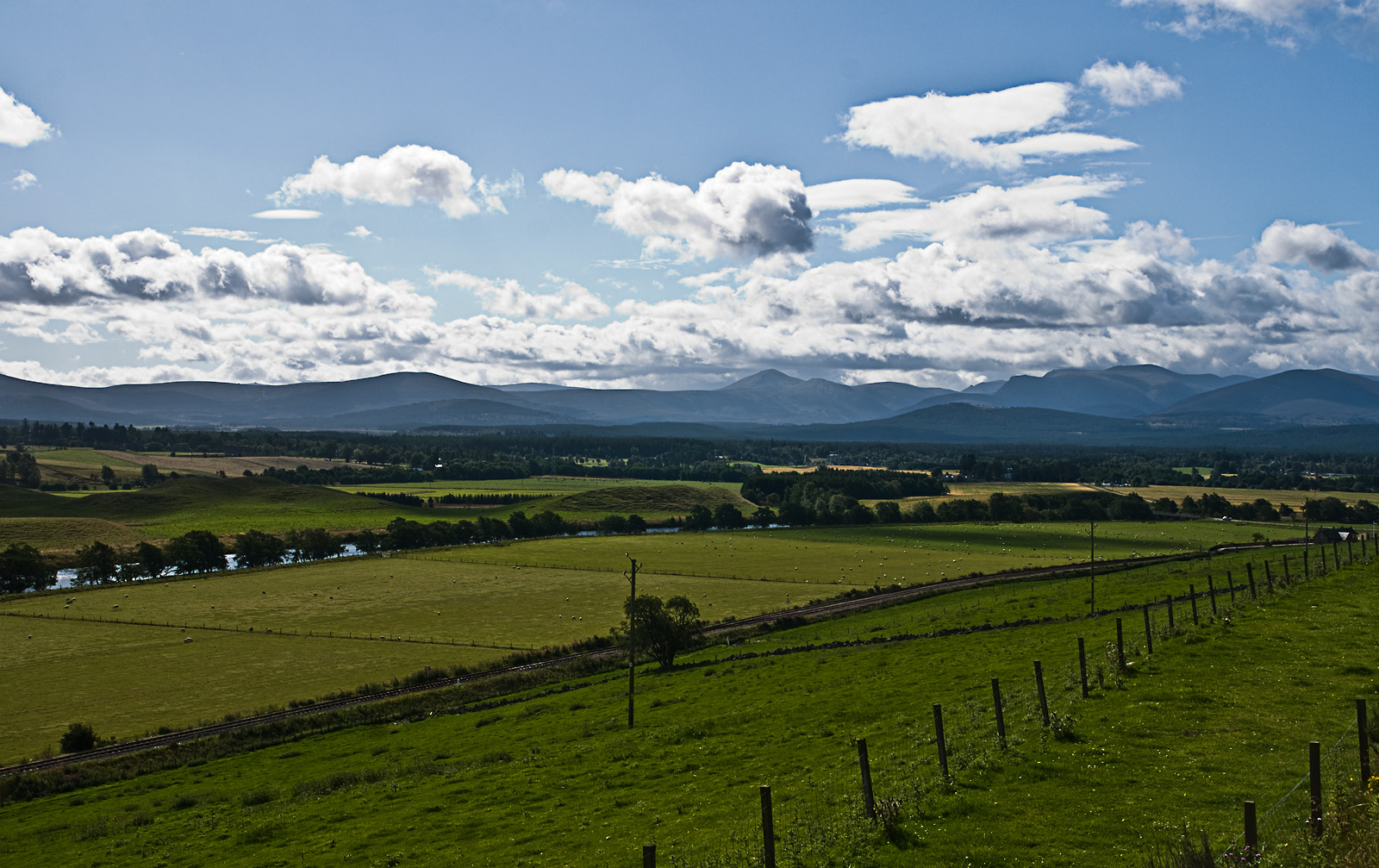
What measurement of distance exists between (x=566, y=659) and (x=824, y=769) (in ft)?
145

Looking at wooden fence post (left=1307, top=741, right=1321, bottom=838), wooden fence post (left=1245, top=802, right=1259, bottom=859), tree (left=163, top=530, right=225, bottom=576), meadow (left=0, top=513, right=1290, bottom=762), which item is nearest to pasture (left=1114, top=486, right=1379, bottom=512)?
meadow (left=0, top=513, right=1290, bottom=762)

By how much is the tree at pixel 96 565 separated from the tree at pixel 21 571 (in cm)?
419

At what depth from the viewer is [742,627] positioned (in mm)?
73312

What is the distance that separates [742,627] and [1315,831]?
6187cm

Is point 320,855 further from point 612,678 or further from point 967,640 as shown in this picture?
point 967,640

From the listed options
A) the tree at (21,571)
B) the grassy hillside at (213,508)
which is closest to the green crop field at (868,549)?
the tree at (21,571)

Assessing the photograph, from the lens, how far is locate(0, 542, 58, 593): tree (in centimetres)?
10481

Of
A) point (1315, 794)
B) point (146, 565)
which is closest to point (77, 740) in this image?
point (1315, 794)

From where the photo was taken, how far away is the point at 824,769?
23828 millimetres

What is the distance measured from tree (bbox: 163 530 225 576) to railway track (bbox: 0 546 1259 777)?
78.5m

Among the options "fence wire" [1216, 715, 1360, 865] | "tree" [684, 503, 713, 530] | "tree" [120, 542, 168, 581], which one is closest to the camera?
"fence wire" [1216, 715, 1360, 865]

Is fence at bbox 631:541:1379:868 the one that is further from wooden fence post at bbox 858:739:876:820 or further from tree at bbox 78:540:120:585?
tree at bbox 78:540:120:585

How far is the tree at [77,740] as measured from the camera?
45.9 metres

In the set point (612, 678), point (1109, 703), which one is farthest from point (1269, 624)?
point (612, 678)
